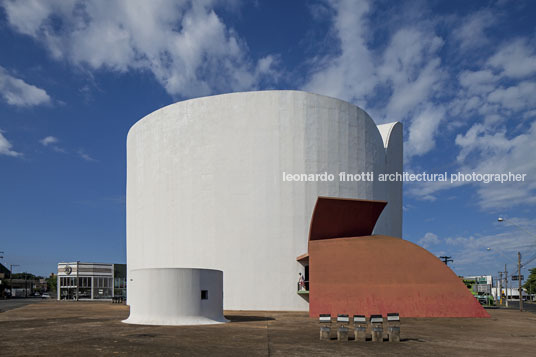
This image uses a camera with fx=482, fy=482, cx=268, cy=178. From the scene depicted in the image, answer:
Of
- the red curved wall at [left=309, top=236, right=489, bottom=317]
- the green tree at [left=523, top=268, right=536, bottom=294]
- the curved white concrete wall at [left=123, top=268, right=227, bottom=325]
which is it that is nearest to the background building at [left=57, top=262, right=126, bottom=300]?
the red curved wall at [left=309, top=236, right=489, bottom=317]

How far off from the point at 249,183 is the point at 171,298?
14.0 metres

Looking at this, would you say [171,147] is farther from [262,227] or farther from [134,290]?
[134,290]

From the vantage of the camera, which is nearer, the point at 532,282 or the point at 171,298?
the point at 171,298

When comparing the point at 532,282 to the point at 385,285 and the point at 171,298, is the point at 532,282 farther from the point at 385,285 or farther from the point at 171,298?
the point at 171,298

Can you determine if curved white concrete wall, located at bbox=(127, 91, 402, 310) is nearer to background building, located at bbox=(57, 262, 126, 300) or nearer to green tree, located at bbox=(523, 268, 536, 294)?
background building, located at bbox=(57, 262, 126, 300)

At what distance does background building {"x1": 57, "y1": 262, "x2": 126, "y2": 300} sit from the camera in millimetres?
68875

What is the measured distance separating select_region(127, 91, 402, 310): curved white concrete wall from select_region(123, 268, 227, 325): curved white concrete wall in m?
11.4

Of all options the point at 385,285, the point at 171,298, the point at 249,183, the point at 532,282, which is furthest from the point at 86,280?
the point at 532,282

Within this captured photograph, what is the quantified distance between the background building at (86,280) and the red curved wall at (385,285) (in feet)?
174

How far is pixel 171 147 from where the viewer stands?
35.8m

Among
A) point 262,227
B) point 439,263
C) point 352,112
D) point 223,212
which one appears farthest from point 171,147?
point 439,263

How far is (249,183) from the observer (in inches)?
1292

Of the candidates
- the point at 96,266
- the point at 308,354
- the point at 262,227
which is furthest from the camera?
the point at 96,266

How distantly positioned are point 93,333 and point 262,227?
55.1ft
